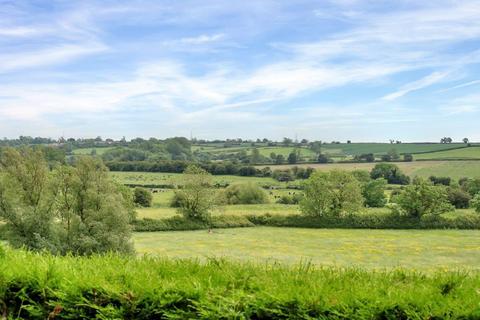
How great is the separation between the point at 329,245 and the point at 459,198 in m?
39.7

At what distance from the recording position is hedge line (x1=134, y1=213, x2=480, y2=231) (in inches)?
2484

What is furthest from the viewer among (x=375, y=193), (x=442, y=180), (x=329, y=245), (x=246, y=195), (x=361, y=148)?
(x=361, y=148)

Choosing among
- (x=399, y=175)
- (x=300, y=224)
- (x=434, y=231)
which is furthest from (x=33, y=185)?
(x=399, y=175)

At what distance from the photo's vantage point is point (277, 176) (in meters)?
110

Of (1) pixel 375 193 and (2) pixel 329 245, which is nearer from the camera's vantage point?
(2) pixel 329 245

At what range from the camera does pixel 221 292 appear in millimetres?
5160

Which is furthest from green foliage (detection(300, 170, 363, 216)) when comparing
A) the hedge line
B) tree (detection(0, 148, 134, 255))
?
tree (detection(0, 148, 134, 255))

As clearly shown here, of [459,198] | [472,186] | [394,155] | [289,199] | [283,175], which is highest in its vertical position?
[394,155]

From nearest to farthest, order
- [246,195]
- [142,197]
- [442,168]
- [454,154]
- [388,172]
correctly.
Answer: [142,197] < [246,195] < [442,168] < [388,172] < [454,154]

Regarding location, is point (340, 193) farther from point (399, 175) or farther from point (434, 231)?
point (399, 175)

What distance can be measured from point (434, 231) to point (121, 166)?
84955 millimetres

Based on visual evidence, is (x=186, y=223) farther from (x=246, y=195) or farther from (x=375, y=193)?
(x=375, y=193)

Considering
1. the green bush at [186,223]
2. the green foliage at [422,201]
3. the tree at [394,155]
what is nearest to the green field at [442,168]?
the tree at [394,155]

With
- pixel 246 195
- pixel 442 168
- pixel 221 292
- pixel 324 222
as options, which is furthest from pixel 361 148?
pixel 221 292
